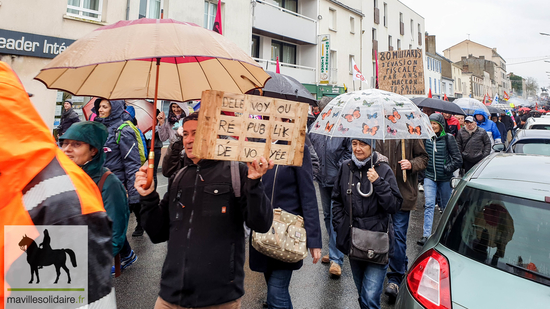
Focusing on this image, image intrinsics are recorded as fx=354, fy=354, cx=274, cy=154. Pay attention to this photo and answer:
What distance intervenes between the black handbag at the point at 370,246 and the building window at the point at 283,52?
19.2 metres

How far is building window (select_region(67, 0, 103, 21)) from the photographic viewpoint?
12.0 metres

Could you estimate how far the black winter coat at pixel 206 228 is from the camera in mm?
2059

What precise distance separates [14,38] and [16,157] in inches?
486

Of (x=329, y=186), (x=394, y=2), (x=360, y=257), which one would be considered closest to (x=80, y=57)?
(x=360, y=257)

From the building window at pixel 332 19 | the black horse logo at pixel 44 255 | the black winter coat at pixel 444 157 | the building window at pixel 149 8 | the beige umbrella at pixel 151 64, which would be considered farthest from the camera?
the building window at pixel 332 19

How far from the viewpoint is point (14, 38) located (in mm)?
10594

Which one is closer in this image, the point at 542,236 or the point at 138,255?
the point at 542,236

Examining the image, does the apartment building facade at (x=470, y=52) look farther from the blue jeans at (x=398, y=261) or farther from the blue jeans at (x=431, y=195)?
the blue jeans at (x=398, y=261)

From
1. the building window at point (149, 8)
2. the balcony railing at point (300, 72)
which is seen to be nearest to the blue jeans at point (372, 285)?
the building window at point (149, 8)

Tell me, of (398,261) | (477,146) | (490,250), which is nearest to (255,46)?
(477,146)

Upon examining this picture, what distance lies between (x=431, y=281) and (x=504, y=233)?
1.94 ft

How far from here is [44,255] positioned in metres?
1.11

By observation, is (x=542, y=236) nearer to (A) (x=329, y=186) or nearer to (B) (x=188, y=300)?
(B) (x=188, y=300)

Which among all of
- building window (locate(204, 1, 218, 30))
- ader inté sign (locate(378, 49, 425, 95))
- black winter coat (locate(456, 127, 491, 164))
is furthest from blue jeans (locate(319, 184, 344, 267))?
building window (locate(204, 1, 218, 30))
